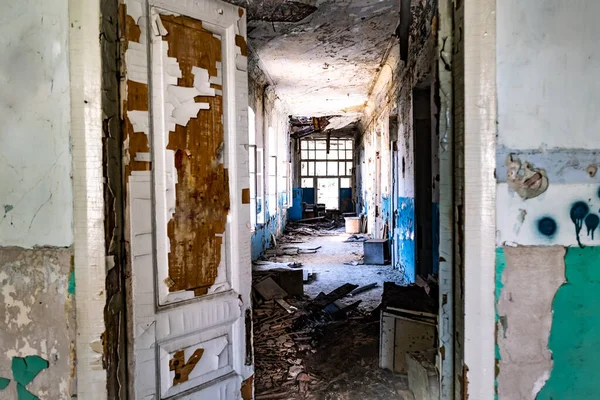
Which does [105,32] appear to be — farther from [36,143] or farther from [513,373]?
[513,373]

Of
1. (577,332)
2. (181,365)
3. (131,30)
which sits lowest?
(181,365)

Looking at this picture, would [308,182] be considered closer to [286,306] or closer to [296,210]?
[296,210]

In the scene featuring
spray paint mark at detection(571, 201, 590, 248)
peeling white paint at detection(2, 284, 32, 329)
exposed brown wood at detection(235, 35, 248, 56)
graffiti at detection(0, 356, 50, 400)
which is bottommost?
graffiti at detection(0, 356, 50, 400)

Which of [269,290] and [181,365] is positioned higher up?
[181,365]

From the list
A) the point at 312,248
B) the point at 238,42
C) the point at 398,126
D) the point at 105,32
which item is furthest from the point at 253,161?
the point at 105,32

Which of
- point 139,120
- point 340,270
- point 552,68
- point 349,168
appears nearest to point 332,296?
point 340,270

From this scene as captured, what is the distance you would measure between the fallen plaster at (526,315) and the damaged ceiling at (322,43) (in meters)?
3.05

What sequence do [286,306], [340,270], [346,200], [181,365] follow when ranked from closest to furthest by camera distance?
[181,365]
[286,306]
[340,270]
[346,200]

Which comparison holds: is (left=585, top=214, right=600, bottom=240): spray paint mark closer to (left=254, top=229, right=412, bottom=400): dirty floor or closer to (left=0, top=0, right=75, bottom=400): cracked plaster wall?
(left=254, top=229, right=412, bottom=400): dirty floor

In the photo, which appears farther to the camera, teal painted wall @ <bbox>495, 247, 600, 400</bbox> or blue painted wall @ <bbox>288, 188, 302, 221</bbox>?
blue painted wall @ <bbox>288, 188, 302, 221</bbox>

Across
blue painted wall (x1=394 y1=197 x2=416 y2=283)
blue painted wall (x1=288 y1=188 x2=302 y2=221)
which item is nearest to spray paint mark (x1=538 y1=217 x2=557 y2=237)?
blue painted wall (x1=394 y1=197 x2=416 y2=283)

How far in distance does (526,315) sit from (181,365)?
1.43 meters

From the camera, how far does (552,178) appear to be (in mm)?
1444

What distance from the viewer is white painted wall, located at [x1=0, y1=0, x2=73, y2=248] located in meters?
1.46
